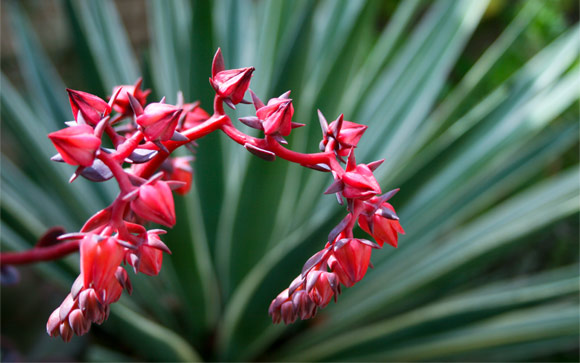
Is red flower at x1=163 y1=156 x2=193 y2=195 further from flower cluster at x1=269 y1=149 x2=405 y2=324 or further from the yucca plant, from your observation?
the yucca plant

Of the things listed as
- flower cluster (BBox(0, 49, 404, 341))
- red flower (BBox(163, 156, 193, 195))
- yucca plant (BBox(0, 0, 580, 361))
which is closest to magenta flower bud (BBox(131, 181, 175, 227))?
flower cluster (BBox(0, 49, 404, 341))

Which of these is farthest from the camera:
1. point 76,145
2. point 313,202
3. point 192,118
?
point 313,202

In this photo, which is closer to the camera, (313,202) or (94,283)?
(94,283)

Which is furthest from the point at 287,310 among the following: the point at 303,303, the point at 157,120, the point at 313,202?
the point at 313,202

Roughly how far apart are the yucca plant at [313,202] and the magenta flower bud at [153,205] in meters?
0.39

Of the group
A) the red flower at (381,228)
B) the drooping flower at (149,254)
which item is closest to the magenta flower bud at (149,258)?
the drooping flower at (149,254)

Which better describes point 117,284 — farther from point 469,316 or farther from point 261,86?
point 261,86

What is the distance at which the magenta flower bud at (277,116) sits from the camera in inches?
9.4

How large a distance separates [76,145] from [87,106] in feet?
0.11

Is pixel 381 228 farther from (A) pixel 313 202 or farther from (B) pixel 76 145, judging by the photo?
(A) pixel 313 202

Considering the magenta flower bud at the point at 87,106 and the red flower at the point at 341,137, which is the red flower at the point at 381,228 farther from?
the magenta flower bud at the point at 87,106

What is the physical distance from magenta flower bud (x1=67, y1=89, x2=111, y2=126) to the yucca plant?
391mm

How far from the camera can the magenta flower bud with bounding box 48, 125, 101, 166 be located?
21 cm

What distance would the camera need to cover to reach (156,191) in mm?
226
